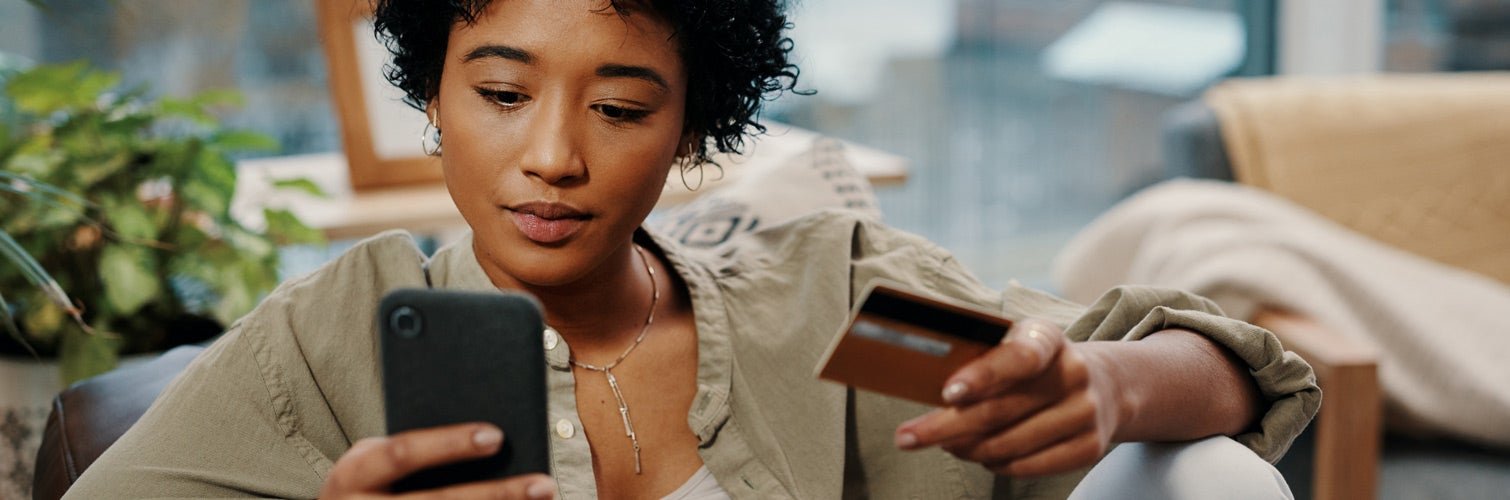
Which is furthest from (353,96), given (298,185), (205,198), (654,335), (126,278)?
(654,335)

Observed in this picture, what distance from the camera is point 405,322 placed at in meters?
0.64

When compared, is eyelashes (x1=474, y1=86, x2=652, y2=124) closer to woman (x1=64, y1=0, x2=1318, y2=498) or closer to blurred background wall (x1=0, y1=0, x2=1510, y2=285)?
woman (x1=64, y1=0, x2=1318, y2=498)

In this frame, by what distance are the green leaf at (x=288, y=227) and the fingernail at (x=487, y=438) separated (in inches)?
49.1

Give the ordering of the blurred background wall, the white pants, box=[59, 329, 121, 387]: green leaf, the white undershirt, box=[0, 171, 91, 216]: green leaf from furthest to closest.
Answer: the blurred background wall
box=[59, 329, 121, 387]: green leaf
box=[0, 171, 91, 216]: green leaf
the white undershirt
the white pants

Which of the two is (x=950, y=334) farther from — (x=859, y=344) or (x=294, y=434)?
(x=294, y=434)

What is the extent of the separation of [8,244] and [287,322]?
35cm

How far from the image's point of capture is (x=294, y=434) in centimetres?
96

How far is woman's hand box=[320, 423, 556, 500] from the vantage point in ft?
2.08

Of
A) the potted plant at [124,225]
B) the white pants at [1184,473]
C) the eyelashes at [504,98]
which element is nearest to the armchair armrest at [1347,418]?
the white pants at [1184,473]

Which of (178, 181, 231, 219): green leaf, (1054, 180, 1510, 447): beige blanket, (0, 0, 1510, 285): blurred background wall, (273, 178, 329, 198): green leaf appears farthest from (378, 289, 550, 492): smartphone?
(0, 0, 1510, 285): blurred background wall

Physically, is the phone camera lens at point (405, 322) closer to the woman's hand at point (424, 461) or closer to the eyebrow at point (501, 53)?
the woman's hand at point (424, 461)

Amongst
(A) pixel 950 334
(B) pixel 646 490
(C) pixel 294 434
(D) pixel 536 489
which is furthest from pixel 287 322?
(A) pixel 950 334

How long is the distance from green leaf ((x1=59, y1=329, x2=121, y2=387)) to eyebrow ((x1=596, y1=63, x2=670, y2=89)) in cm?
89

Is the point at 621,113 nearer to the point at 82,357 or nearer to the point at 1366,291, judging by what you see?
the point at 82,357
